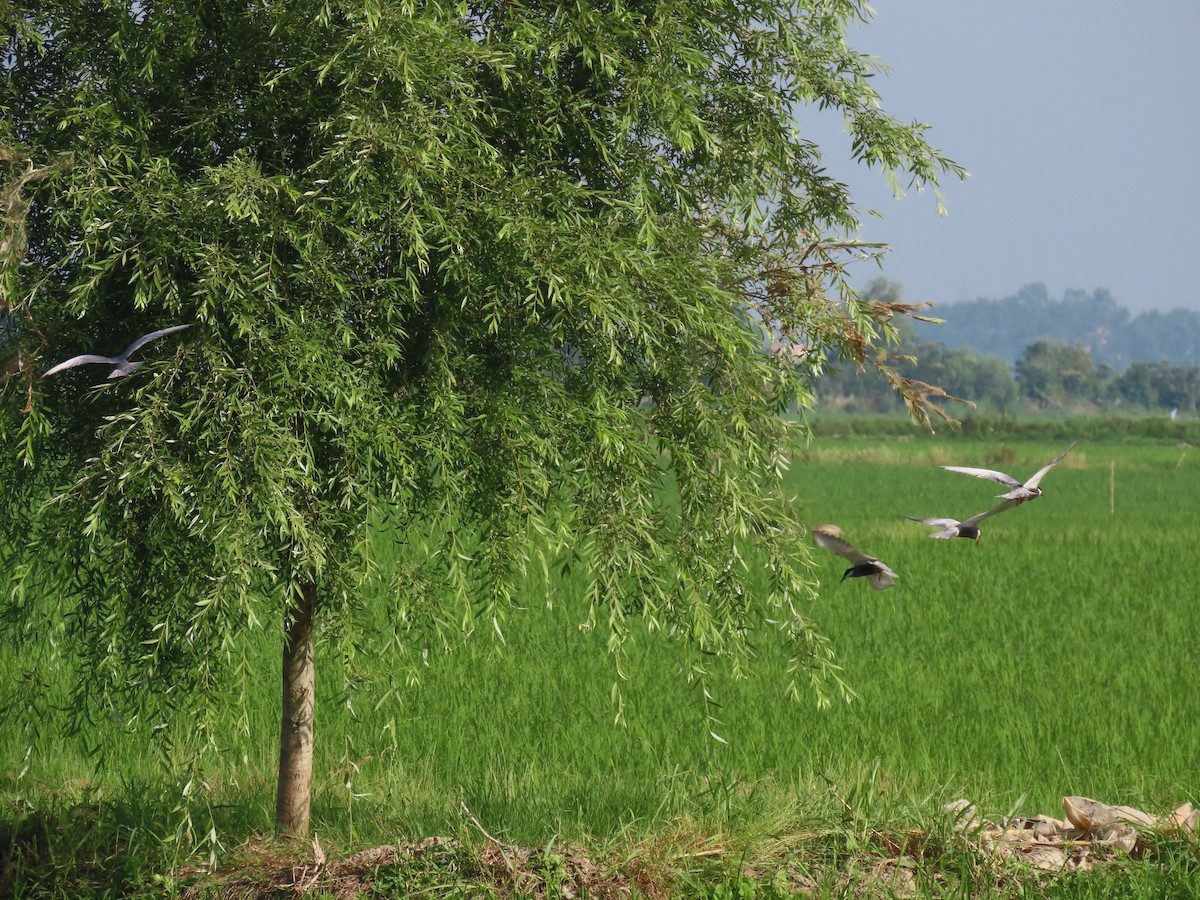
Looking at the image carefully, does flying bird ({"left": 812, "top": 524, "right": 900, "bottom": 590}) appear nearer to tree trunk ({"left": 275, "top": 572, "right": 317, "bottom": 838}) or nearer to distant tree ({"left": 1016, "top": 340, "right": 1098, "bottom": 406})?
tree trunk ({"left": 275, "top": 572, "right": 317, "bottom": 838})

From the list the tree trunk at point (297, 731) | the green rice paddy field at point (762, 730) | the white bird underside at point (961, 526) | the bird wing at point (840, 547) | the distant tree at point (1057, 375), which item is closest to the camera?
the white bird underside at point (961, 526)

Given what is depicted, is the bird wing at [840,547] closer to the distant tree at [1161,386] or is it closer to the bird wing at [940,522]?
the bird wing at [940,522]

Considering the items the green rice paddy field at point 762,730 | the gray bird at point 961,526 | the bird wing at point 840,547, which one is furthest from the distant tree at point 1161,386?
the bird wing at point 840,547

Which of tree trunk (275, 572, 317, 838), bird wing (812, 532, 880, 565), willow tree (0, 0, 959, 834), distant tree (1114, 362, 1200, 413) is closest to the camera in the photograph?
willow tree (0, 0, 959, 834)

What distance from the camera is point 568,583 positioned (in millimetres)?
15922

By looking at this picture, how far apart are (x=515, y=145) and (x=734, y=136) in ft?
3.03

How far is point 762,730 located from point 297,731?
4109 millimetres

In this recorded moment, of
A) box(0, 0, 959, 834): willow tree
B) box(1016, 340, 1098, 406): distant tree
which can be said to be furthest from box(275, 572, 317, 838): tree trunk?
box(1016, 340, 1098, 406): distant tree

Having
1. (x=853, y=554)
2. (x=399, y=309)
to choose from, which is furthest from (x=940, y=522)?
(x=399, y=309)

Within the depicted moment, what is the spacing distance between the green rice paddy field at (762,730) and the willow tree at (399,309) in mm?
436

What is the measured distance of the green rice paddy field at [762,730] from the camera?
233 inches

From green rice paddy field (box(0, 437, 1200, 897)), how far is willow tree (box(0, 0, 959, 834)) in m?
0.44

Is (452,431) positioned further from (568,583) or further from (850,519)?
(850,519)

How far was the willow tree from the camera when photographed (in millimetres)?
4246
